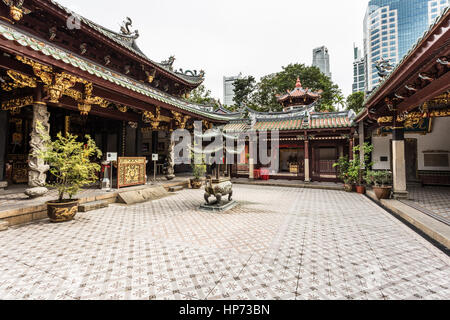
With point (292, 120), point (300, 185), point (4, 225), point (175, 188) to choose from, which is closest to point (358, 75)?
point (292, 120)

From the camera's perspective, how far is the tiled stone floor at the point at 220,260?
229cm

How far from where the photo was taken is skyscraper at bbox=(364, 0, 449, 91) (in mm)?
67125

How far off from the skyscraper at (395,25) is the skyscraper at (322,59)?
1669 cm

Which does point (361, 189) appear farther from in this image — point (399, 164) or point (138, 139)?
point (138, 139)

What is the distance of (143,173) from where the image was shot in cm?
884

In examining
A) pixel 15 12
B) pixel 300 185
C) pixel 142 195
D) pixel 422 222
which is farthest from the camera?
pixel 300 185

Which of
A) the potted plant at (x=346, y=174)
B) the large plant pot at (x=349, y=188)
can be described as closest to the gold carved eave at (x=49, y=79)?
the potted plant at (x=346, y=174)

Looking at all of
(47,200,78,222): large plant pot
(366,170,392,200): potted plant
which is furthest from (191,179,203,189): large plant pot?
(366,170,392,200): potted plant

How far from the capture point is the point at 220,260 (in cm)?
302

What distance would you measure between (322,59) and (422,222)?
105799mm

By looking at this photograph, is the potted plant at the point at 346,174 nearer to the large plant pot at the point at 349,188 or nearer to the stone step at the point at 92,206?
the large plant pot at the point at 349,188

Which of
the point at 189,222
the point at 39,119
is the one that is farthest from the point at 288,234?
the point at 39,119

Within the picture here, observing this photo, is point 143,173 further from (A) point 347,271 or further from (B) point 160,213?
(A) point 347,271

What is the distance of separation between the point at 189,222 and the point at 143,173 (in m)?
4.89
